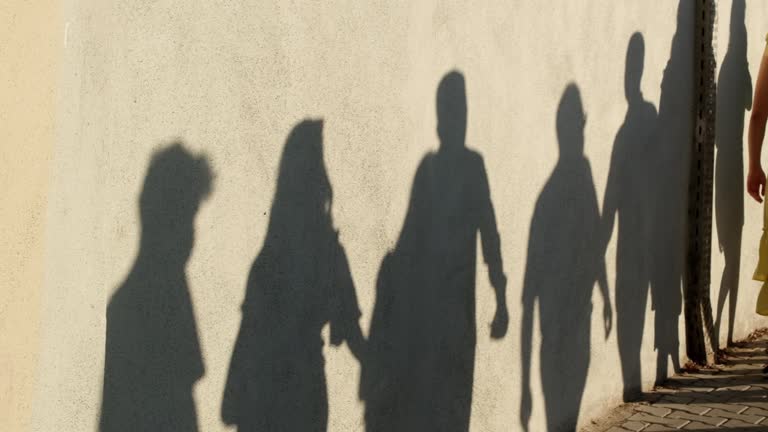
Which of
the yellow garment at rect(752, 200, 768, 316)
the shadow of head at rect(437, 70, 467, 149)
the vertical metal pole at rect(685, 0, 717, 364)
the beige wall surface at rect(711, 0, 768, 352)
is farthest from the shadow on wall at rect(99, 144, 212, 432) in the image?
the beige wall surface at rect(711, 0, 768, 352)

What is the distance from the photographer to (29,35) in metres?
2.78

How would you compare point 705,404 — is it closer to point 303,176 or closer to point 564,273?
point 564,273

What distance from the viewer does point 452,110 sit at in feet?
16.2

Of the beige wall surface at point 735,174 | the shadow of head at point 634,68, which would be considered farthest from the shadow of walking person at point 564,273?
the beige wall surface at point 735,174

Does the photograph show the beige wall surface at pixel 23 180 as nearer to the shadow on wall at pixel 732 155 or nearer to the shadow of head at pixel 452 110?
the shadow of head at pixel 452 110

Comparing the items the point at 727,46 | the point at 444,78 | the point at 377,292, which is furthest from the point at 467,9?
the point at 727,46

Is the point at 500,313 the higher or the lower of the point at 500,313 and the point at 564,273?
the lower

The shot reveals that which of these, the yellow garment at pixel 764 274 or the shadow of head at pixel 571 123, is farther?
the yellow garment at pixel 764 274

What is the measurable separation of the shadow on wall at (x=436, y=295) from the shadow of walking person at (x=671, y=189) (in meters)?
2.31

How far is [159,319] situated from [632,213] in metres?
4.12

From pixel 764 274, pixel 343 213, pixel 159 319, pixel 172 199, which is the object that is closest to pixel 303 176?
pixel 343 213

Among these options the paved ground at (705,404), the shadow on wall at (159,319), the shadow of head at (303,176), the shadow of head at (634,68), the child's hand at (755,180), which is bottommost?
the paved ground at (705,404)

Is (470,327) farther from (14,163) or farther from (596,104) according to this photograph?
(14,163)

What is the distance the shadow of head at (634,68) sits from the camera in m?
6.72
